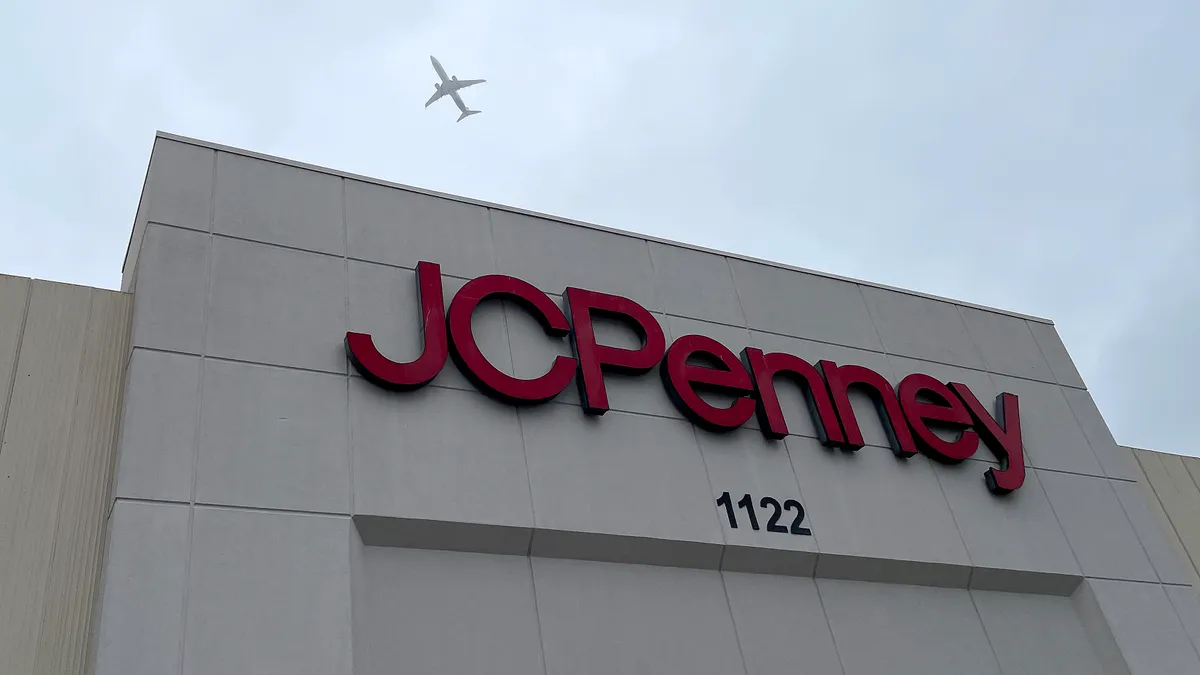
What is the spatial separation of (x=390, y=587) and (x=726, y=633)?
3516 millimetres

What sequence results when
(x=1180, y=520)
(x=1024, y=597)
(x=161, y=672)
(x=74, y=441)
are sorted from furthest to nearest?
(x=1180, y=520) < (x=1024, y=597) < (x=74, y=441) < (x=161, y=672)

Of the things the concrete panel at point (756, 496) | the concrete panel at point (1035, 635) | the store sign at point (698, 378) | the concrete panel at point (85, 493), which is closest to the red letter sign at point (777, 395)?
the store sign at point (698, 378)

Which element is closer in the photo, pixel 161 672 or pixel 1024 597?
pixel 161 672

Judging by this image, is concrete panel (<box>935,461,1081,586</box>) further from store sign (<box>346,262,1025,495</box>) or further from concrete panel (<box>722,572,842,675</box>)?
concrete panel (<box>722,572,842,675</box>)

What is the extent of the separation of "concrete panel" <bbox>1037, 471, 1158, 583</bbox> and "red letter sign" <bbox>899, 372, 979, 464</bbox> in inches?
53.1

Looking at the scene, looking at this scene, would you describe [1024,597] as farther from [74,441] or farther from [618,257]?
[74,441]

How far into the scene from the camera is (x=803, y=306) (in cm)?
1421

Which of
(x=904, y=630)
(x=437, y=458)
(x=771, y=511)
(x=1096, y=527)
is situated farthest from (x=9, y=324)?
(x=1096, y=527)

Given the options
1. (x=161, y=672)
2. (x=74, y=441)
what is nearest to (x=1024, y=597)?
(x=161, y=672)

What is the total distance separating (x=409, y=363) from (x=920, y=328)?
8094 mm

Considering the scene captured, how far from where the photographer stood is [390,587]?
30.9ft

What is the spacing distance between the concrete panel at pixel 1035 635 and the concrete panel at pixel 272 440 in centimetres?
787

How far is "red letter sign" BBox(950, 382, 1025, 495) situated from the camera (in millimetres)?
13336

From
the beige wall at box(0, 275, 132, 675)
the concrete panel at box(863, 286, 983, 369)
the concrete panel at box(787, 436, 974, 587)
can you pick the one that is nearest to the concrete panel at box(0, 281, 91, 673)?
the beige wall at box(0, 275, 132, 675)
